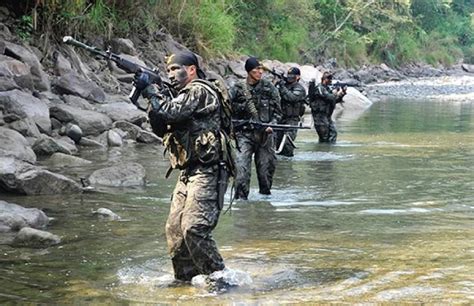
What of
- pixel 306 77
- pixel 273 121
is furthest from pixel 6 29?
pixel 306 77

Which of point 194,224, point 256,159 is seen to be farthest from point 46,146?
point 194,224

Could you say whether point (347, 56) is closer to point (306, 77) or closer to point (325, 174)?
point (306, 77)

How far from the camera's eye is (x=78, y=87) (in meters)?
16.5

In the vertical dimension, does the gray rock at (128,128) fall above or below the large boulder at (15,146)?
below

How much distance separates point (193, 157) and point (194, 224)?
497 millimetres

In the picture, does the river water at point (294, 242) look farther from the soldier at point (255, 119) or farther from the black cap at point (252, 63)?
the black cap at point (252, 63)

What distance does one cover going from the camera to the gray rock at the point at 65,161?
1195 centimetres

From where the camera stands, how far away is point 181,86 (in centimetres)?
628

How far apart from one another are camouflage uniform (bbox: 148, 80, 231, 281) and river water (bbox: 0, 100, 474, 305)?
0.25 meters

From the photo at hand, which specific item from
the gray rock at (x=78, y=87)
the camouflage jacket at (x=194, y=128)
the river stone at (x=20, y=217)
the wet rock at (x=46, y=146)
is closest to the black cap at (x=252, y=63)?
the river stone at (x=20, y=217)

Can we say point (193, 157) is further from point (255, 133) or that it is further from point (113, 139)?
point (113, 139)

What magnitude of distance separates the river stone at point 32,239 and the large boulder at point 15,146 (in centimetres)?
342

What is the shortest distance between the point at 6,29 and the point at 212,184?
12320 millimetres

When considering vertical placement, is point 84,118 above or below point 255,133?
below
